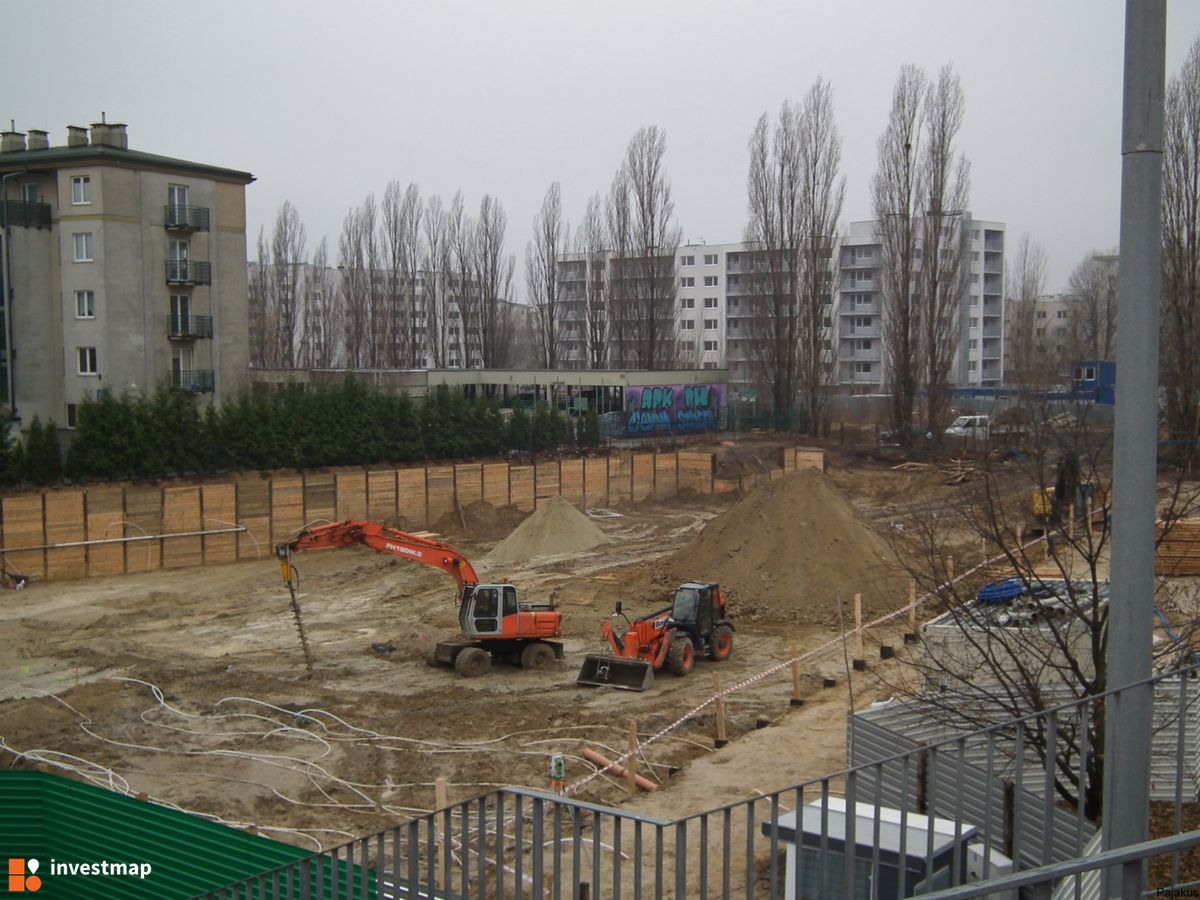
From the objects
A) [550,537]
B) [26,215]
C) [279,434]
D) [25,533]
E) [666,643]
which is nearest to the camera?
[666,643]

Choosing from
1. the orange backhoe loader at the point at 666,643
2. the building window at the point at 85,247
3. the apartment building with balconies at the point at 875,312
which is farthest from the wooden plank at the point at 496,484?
the apartment building with balconies at the point at 875,312

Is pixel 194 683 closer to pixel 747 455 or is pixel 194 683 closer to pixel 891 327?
pixel 747 455

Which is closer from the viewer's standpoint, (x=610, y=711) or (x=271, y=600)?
(x=610, y=711)

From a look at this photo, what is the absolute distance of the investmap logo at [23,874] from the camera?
12.3 meters

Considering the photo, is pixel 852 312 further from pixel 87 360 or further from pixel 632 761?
pixel 632 761

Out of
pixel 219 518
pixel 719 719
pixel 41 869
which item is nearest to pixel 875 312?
pixel 219 518

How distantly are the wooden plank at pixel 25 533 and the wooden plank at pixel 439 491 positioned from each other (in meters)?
A: 13.3

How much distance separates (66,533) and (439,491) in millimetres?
13283

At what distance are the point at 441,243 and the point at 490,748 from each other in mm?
59394

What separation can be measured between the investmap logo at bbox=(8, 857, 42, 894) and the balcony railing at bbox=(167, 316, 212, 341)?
3686 cm

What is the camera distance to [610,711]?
20.4 m

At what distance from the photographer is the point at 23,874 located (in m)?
12.4

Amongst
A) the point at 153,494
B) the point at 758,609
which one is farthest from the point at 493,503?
the point at 758,609

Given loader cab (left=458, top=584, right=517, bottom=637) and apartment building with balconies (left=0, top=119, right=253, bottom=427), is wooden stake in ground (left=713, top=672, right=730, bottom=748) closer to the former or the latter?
loader cab (left=458, top=584, right=517, bottom=637)
